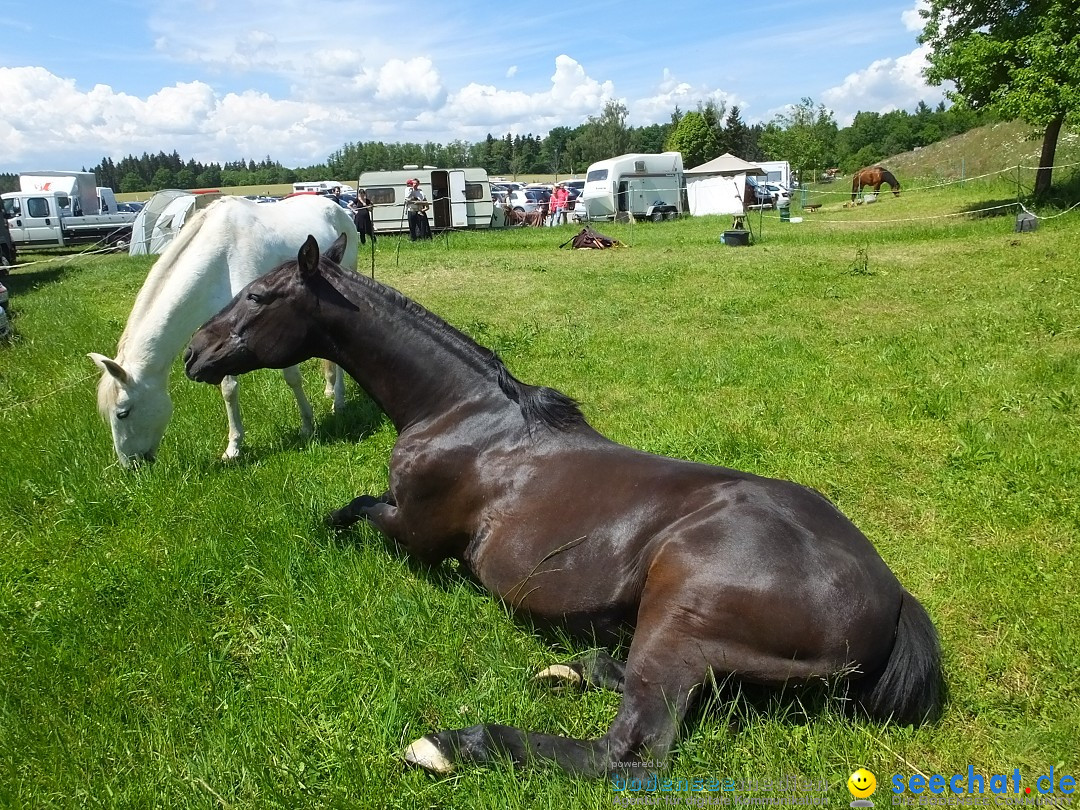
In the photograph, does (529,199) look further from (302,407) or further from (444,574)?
(444,574)

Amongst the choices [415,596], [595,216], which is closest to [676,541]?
[415,596]

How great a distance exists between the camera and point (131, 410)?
5.31m

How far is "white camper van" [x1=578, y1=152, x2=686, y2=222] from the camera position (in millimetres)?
31781

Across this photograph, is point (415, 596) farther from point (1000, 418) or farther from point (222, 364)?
point (1000, 418)

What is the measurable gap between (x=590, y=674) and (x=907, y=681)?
1.15 meters

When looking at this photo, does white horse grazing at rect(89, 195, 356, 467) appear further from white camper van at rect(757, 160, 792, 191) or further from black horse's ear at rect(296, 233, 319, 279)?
white camper van at rect(757, 160, 792, 191)

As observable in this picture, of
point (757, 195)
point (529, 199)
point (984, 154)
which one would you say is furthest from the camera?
point (529, 199)

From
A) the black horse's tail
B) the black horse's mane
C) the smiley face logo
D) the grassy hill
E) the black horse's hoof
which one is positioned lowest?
the smiley face logo

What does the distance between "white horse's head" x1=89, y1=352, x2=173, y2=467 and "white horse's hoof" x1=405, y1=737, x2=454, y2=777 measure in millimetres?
3841

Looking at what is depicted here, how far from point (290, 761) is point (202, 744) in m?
0.38

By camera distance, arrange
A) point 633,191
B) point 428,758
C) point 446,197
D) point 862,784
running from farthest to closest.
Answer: point 633,191
point 446,197
point 428,758
point 862,784

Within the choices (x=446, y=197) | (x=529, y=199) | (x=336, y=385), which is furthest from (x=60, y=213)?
(x=336, y=385)

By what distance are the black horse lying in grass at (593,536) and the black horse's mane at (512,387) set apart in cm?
1

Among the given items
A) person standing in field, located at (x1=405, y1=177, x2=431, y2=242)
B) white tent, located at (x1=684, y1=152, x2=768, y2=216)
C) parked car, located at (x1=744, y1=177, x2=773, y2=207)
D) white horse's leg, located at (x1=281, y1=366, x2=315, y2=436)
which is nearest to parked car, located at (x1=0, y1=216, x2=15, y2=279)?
person standing in field, located at (x1=405, y1=177, x2=431, y2=242)
